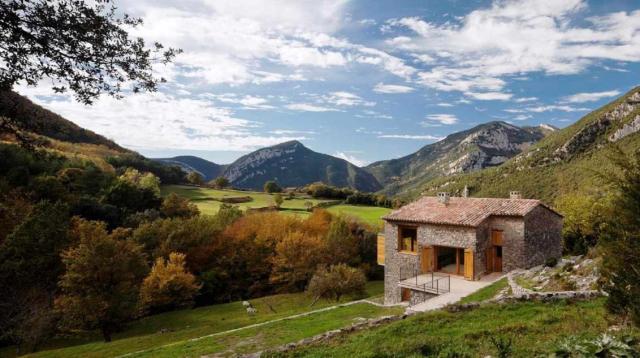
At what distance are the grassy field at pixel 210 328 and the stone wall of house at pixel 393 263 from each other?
450cm

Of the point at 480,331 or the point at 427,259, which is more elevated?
the point at 480,331

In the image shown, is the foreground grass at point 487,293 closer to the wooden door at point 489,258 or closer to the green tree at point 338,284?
the wooden door at point 489,258

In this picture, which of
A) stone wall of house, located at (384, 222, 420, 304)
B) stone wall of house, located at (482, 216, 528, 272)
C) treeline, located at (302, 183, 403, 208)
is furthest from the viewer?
treeline, located at (302, 183, 403, 208)

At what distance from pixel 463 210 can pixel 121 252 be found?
2706 centimetres

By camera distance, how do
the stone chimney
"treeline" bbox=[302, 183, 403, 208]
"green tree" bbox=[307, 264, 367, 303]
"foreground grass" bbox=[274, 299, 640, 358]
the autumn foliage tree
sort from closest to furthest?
"foreground grass" bbox=[274, 299, 640, 358], the stone chimney, "green tree" bbox=[307, 264, 367, 303], the autumn foliage tree, "treeline" bbox=[302, 183, 403, 208]

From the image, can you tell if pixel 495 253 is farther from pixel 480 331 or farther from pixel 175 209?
pixel 175 209

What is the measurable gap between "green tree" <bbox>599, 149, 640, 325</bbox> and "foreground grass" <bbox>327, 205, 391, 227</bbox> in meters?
57.4

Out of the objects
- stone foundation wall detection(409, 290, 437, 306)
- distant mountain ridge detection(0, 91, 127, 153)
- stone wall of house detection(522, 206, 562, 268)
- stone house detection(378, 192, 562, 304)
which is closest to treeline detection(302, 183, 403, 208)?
stone house detection(378, 192, 562, 304)

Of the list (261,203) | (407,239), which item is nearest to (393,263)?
(407,239)

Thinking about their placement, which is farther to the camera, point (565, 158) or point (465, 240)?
point (565, 158)

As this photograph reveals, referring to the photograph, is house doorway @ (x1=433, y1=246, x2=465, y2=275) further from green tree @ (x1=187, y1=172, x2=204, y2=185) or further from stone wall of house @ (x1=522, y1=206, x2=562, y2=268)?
green tree @ (x1=187, y1=172, x2=204, y2=185)

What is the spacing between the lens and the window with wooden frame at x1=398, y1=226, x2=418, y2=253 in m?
29.8

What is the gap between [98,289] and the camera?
30.4 meters

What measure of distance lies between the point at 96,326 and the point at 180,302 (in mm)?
10962
